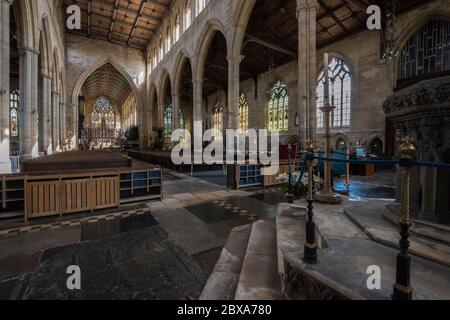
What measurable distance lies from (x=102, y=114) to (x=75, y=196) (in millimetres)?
43633

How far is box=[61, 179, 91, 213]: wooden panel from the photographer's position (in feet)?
14.8

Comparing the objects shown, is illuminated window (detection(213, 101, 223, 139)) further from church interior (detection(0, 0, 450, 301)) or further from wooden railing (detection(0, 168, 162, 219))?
wooden railing (detection(0, 168, 162, 219))

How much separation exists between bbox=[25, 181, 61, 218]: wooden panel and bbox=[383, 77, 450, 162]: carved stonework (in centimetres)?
584

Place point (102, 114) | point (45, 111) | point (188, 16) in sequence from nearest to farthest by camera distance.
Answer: point (45, 111)
point (188, 16)
point (102, 114)

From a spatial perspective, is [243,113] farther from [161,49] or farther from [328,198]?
[328,198]

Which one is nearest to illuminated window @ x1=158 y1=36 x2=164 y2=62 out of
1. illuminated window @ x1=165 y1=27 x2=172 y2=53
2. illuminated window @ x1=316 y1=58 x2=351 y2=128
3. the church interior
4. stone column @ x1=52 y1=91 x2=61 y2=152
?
illuminated window @ x1=165 y1=27 x2=172 y2=53

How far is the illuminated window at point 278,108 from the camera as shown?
18.5m

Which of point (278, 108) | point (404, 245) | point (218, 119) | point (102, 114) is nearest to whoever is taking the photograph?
point (404, 245)

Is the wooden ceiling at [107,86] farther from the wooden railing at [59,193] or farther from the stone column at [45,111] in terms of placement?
the wooden railing at [59,193]

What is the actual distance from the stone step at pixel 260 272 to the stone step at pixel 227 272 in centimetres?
13

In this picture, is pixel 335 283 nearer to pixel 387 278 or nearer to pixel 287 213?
pixel 387 278

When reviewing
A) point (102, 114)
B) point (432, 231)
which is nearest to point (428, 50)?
point (432, 231)

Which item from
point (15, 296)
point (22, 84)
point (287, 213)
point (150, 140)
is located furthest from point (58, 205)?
point (150, 140)

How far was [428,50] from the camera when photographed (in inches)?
434
